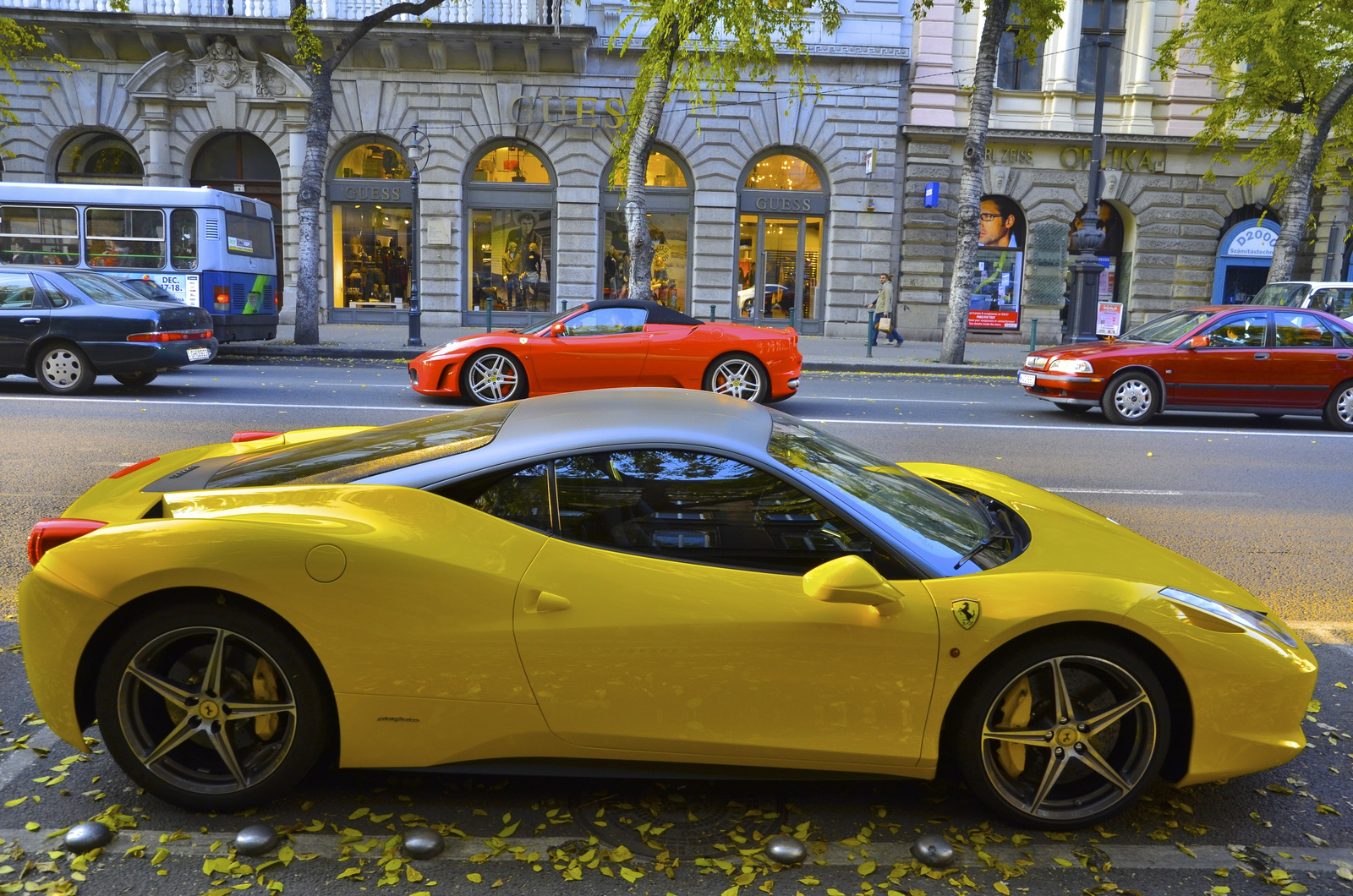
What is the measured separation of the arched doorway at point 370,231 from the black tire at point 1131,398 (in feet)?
55.8

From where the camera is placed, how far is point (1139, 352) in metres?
11.8

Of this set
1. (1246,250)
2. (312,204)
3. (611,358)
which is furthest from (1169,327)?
(1246,250)

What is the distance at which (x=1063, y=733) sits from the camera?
9.71 ft

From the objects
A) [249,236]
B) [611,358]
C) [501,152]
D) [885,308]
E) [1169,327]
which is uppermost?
[501,152]

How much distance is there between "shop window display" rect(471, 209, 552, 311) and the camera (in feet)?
78.5

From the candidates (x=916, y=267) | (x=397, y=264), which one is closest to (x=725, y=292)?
(x=916, y=267)

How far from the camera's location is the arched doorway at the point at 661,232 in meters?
23.7

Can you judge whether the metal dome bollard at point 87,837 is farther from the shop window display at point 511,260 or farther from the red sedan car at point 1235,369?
the shop window display at point 511,260

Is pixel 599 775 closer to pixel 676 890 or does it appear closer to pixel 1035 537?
pixel 676 890

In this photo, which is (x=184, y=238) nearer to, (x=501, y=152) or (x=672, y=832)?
(x=501, y=152)

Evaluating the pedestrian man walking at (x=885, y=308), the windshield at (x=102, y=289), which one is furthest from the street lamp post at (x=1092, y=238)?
the windshield at (x=102, y=289)

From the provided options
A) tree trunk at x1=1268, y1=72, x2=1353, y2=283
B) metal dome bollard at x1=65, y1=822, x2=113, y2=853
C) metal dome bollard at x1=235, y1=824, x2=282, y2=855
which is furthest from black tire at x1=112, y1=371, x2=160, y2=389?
tree trunk at x1=1268, y1=72, x2=1353, y2=283

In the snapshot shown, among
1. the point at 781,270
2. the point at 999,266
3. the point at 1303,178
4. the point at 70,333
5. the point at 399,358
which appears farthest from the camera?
the point at 999,266

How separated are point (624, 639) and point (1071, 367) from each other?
10.5m
